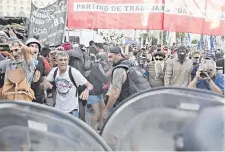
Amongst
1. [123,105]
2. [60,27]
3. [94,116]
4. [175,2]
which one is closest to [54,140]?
[123,105]

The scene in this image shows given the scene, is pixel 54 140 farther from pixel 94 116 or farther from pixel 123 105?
pixel 94 116

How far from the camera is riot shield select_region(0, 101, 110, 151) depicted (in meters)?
2.30

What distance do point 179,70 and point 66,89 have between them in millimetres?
2289

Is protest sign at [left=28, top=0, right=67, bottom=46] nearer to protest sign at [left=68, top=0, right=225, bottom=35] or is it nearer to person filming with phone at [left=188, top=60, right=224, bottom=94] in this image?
protest sign at [left=68, top=0, right=225, bottom=35]

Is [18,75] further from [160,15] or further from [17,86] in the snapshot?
[160,15]

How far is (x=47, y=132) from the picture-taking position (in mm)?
2330

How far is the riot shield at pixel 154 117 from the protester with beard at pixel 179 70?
175 inches

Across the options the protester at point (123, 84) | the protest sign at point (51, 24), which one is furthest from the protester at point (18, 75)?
the protest sign at point (51, 24)

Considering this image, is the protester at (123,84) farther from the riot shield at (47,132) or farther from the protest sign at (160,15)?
the riot shield at (47,132)

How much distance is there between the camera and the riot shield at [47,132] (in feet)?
7.54

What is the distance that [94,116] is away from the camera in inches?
285

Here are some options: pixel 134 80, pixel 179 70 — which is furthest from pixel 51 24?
pixel 134 80

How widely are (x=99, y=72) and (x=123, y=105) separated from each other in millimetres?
4457

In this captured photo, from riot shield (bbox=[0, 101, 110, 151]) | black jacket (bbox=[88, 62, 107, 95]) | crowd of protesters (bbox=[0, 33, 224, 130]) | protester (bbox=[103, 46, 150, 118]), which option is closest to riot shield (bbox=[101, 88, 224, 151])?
riot shield (bbox=[0, 101, 110, 151])
